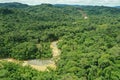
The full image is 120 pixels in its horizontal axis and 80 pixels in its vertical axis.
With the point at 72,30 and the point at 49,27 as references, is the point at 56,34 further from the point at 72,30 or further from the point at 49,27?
the point at 49,27

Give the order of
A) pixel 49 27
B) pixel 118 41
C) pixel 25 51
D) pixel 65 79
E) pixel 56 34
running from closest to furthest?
pixel 65 79, pixel 25 51, pixel 118 41, pixel 56 34, pixel 49 27

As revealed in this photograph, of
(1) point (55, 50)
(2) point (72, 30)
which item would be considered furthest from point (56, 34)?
(1) point (55, 50)

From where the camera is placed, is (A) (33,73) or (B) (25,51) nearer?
(A) (33,73)

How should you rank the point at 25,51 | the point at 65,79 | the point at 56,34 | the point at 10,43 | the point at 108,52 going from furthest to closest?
the point at 56,34
the point at 10,43
the point at 25,51
the point at 108,52
the point at 65,79

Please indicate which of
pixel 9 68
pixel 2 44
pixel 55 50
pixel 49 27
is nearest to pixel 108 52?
pixel 55 50

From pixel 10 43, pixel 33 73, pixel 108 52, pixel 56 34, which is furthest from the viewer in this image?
pixel 56 34

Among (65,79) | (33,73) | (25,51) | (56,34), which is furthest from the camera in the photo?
(56,34)

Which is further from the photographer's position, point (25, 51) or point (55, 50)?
point (55, 50)

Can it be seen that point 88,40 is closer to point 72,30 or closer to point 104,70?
point 72,30
